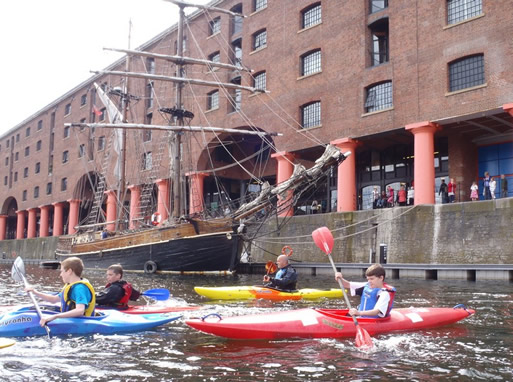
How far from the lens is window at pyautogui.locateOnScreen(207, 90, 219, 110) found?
120ft

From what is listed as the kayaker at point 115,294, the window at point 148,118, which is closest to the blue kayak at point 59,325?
the kayaker at point 115,294

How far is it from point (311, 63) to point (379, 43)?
427cm

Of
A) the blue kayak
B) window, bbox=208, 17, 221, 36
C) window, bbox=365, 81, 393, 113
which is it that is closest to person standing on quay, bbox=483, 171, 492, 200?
window, bbox=365, 81, 393, 113

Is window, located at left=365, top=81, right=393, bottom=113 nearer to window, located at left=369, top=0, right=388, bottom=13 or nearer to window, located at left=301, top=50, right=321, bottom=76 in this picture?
window, located at left=301, top=50, right=321, bottom=76

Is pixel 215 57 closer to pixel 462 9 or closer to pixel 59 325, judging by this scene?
pixel 462 9

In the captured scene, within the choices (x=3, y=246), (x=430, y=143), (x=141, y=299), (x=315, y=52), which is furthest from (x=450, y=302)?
(x=3, y=246)

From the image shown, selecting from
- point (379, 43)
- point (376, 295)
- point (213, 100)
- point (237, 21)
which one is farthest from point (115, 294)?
point (237, 21)

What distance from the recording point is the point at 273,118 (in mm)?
31719

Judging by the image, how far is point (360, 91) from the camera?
27016 mm

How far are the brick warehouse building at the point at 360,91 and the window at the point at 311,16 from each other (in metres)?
0.08

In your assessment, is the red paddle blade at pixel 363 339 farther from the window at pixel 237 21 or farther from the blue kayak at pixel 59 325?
the window at pixel 237 21

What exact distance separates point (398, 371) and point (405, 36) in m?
22.3

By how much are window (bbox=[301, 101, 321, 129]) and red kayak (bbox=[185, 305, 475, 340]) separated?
21411 millimetres

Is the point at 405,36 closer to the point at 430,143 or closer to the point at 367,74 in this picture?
the point at 367,74
